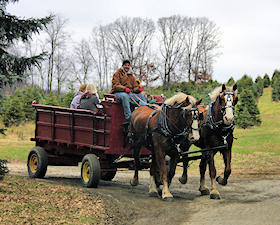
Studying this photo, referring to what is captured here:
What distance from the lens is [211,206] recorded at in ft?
26.8

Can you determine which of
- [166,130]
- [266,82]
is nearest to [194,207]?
[166,130]

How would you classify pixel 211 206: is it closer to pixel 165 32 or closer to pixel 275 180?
pixel 275 180

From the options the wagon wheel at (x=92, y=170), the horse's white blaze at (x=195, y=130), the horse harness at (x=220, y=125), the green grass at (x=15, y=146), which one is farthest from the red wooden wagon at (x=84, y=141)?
the green grass at (x=15, y=146)

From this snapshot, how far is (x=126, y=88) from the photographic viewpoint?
1046 centimetres

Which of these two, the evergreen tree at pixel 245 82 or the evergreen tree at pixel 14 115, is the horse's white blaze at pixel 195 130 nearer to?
the evergreen tree at pixel 14 115

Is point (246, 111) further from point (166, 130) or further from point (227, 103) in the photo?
point (166, 130)

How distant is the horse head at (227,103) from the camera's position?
8.91m

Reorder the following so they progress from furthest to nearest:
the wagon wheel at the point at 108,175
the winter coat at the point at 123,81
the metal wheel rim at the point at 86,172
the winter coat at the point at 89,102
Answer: the wagon wheel at the point at 108,175 → the winter coat at the point at 89,102 → the winter coat at the point at 123,81 → the metal wheel rim at the point at 86,172

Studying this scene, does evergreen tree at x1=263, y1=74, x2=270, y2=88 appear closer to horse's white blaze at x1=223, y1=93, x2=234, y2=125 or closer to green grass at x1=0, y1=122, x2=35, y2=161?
green grass at x1=0, y1=122, x2=35, y2=161

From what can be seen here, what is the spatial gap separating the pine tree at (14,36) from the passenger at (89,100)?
4.84ft

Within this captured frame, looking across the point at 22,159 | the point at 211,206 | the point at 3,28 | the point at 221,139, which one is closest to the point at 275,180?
the point at 221,139

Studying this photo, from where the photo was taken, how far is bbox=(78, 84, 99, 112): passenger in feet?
36.8

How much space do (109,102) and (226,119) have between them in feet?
9.46

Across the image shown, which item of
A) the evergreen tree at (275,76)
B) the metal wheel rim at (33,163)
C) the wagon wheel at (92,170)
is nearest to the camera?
the wagon wheel at (92,170)
